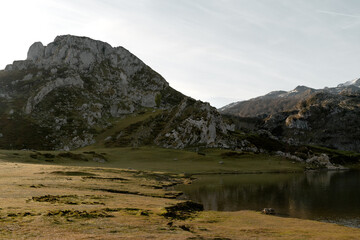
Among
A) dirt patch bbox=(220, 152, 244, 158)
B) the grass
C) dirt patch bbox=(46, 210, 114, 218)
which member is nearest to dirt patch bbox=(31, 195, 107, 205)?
dirt patch bbox=(46, 210, 114, 218)

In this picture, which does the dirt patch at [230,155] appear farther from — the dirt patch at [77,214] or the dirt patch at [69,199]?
the dirt patch at [77,214]

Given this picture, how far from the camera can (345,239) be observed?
29828 millimetres

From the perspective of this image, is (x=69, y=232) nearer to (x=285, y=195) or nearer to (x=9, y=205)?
(x=9, y=205)

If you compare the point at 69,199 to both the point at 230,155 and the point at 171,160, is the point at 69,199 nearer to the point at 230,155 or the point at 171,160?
the point at 171,160

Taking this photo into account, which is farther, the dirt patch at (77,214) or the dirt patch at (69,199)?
the dirt patch at (69,199)

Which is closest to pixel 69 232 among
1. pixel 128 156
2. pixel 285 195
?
pixel 285 195

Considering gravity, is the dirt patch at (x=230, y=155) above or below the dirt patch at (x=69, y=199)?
below

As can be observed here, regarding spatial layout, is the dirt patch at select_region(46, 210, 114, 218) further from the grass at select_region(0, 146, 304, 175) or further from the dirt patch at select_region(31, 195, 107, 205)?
the grass at select_region(0, 146, 304, 175)

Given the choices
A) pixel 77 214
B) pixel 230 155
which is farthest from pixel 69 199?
pixel 230 155

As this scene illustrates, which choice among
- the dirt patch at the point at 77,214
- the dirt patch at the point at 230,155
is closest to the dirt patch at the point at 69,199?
the dirt patch at the point at 77,214

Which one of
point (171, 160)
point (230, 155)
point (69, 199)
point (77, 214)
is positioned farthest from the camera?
point (230, 155)

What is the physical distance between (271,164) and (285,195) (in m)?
92.9

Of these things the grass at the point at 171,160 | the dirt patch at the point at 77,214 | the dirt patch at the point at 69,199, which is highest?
the dirt patch at the point at 77,214

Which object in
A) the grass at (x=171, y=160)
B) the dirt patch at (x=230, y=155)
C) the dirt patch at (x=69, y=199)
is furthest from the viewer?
the dirt patch at (x=230, y=155)
